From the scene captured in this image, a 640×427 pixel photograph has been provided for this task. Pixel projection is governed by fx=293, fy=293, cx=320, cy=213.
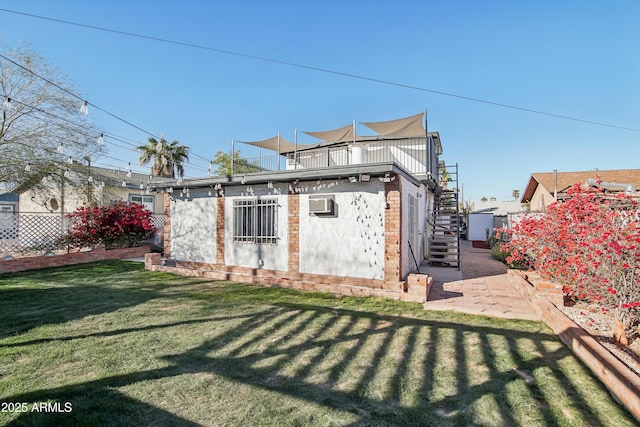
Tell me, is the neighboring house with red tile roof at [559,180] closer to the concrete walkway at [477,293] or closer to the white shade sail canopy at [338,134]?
the concrete walkway at [477,293]

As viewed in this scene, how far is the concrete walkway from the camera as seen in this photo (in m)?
5.64

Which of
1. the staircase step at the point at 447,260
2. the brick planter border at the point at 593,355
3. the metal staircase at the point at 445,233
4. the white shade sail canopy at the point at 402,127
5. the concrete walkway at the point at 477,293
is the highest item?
the white shade sail canopy at the point at 402,127

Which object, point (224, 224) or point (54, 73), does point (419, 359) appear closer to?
point (224, 224)

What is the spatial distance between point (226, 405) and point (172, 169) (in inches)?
931

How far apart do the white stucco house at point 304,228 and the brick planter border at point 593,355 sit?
2099mm

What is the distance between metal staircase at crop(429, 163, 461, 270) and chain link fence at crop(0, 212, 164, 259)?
47.3 feet

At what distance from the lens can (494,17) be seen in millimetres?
9898

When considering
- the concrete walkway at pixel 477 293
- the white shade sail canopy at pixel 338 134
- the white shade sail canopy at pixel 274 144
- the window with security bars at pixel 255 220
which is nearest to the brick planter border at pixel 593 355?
the concrete walkway at pixel 477 293

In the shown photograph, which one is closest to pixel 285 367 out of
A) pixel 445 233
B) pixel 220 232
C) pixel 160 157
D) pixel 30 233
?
pixel 220 232

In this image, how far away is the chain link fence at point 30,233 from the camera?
10609mm

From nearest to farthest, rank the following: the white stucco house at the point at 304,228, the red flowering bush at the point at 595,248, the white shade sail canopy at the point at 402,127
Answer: the red flowering bush at the point at 595,248, the white stucco house at the point at 304,228, the white shade sail canopy at the point at 402,127

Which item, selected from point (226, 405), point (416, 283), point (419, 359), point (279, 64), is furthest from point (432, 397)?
point (279, 64)

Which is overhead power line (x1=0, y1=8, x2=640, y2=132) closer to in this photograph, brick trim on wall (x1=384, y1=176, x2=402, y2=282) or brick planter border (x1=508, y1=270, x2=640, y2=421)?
brick trim on wall (x1=384, y1=176, x2=402, y2=282)

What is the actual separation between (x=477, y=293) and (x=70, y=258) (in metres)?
13.5
